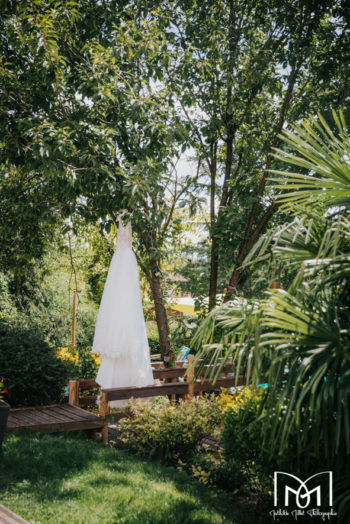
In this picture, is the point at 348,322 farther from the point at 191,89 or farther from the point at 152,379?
the point at 191,89

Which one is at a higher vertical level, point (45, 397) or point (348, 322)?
point (348, 322)

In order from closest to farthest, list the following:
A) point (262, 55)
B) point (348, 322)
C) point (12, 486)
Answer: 1. point (348, 322)
2. point (12, 486)
3. point (262, 55)

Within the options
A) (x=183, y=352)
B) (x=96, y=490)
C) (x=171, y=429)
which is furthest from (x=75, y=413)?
(x=183, y=352)

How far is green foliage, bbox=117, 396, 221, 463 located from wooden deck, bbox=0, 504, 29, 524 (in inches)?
74.8

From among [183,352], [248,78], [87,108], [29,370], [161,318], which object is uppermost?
[248,78]

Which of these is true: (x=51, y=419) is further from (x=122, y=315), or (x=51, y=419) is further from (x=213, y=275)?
(x=213, y=275)

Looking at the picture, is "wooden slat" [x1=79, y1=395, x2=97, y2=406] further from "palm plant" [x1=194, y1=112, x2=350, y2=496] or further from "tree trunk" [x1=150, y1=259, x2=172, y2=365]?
"palm plant" [x1=194, y1=112, x2=350, y2=496]

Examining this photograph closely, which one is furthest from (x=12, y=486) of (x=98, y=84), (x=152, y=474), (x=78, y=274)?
(x=78, y=274)

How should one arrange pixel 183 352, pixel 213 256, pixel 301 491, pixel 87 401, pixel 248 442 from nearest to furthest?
pixel 301 491 < pixel 248 442 < pixel 87 401 < pixel 213 256 < pixel 183 352

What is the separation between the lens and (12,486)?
3.71 metres

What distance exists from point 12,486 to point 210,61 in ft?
22.8

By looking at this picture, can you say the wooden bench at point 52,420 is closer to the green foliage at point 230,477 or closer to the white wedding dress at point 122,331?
the white wedding dress at point 122,331

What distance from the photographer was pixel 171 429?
4934 millimetres

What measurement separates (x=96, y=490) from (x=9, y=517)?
0.72m
